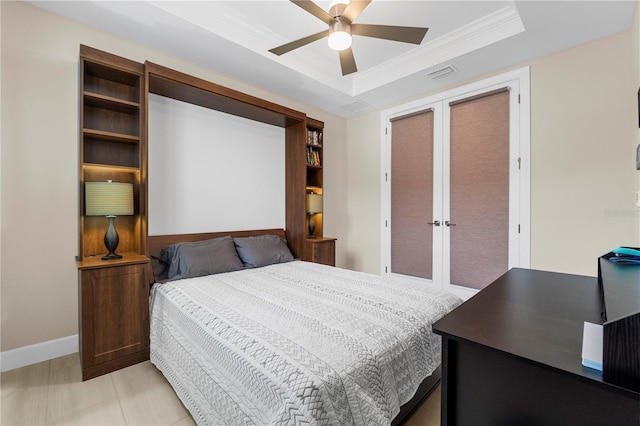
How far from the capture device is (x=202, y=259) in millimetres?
2646

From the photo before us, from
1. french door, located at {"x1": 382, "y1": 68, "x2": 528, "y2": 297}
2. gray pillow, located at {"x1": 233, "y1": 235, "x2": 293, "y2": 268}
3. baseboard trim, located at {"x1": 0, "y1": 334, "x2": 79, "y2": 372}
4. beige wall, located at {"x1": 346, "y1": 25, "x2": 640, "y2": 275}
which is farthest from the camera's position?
french door, located at {"x1": 382, "y1": 68, "x2": 528, "y2": 297}

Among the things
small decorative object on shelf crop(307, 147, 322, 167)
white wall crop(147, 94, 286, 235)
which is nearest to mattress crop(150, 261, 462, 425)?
white wall crop(147, 94, 286, 235)

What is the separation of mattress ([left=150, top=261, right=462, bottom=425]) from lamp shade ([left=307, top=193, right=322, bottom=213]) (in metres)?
1.64

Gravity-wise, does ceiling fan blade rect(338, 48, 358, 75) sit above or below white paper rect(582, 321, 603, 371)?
above

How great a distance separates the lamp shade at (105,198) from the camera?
2113 millimetres

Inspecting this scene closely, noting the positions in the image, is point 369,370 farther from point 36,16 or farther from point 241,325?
point 36,16

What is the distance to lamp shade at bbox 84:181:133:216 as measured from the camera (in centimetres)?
211

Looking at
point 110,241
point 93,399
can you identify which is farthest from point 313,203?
point 93,399

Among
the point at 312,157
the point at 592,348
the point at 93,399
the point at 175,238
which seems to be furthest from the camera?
the point at 312,157

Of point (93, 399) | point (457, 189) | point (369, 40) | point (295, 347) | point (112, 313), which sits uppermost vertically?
point (369, 40)

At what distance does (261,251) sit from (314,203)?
1.02 meters

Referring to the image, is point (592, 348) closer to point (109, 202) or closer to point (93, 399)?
point (93, 399)

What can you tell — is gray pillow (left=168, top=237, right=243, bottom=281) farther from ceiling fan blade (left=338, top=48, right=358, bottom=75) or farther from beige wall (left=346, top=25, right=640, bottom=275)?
beige wall (left=346, top=25, right=640, bottom=275)

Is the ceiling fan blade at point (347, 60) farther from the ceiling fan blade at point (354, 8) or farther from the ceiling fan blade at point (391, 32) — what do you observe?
the ceiling fan blade at point (354, 8)
